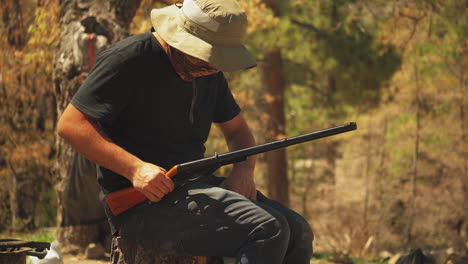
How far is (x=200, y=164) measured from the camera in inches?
106

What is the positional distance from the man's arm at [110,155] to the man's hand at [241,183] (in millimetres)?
491

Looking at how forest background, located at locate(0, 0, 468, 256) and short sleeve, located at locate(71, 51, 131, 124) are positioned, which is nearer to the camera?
short sleeve, located at locate(71, 51, 131, 124)

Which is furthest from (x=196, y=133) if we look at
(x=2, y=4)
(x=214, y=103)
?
(x=2, y=4)

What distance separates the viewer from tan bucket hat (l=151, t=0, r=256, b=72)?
2.64 m

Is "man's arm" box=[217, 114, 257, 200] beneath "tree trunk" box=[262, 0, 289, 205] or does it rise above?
above

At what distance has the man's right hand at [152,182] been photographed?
2545mm

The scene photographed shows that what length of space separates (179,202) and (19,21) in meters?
7.30

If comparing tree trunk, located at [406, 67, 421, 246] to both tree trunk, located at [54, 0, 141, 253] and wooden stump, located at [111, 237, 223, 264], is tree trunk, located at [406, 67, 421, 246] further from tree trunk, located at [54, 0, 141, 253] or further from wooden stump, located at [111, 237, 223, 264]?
wooden stump, located at [111, 237, 223, 264]

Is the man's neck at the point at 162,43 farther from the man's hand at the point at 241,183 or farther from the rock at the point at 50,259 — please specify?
the rock at the point at 50,259

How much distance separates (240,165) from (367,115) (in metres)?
14.1

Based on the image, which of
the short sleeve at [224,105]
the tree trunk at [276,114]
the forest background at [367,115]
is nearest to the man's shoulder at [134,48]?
the short sleeve at [224,105]

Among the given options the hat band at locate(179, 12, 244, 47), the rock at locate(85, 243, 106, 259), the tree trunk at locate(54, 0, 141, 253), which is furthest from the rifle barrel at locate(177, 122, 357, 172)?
the rock at locate(85, 243, 106, 259)

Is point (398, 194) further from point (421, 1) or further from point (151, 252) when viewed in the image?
point (151, 252)

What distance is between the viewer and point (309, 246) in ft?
9.23
